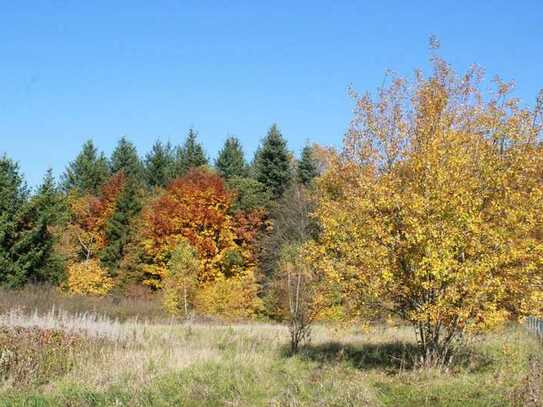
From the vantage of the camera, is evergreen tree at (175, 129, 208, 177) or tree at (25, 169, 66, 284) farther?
evergreen tree at (175, 129, 208, 177)

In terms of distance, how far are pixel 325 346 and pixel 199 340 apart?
10.3 feet

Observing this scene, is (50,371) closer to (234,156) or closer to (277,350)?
(277,350)

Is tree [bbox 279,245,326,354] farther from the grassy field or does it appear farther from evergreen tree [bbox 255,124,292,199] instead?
evergreen tree [bbox 255,124,292,199]

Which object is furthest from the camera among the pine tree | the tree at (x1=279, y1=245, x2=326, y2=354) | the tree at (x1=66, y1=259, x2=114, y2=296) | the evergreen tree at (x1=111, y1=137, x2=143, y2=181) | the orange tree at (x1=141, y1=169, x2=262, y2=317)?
the evergreen tree at (x1=111, y1=137, x2=143, y2=181)

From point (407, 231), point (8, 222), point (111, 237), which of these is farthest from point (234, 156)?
point (407, 231)

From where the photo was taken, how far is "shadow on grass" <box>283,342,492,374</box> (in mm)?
11719

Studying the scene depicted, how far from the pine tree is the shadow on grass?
38.8 m

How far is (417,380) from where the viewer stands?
10062mm

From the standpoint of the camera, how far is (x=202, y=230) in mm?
42188

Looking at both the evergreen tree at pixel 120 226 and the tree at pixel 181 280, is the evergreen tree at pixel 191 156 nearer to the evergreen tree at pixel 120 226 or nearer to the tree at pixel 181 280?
the evergreen tree at pixel 120 226

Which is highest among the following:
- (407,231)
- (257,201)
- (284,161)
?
(284,161)

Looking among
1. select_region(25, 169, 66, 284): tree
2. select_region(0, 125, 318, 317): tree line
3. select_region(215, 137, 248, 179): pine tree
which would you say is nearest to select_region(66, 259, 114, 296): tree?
select_region(0, 125, 318, 317): tree line

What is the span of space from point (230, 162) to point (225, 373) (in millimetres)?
45733

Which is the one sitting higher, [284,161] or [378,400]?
[284,161]
